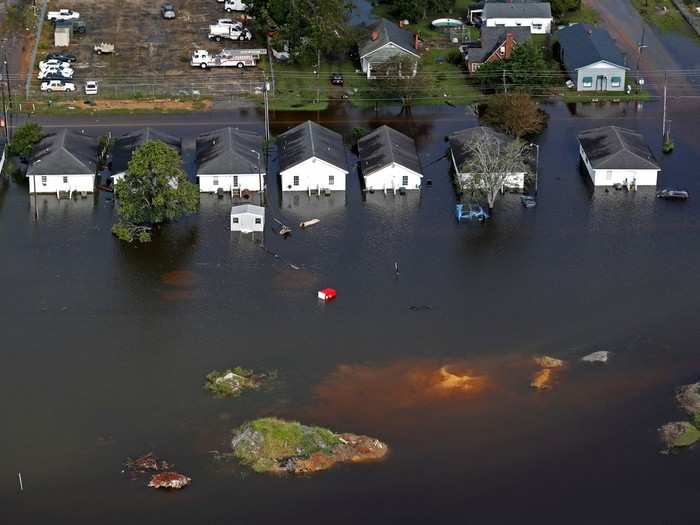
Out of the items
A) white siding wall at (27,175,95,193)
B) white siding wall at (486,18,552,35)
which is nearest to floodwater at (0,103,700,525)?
white siding wall at (27,175,95,193)

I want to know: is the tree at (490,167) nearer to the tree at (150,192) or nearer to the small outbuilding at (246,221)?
the small outbuilding at (246,221)

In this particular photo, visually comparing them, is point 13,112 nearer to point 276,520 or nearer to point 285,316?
point 285,316

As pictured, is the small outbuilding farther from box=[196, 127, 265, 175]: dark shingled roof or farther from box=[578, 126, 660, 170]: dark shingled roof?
box=[578, 126, 660, 170]: dark shingled roof

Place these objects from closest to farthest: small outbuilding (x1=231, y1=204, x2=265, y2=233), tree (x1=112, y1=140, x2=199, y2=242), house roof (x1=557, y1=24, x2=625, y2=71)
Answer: tree (x1=112, y1=140, x2=199, y2=242)
small outbuilding (x1=231, y1=204, x2=265, y2=233)
house roof (x1=557, y1=24, x2=625, y2=71)

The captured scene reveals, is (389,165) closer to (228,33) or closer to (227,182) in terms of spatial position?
(227,182)

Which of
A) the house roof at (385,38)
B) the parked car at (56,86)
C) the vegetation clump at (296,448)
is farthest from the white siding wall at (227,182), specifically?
the vegetation clump at (296,448)

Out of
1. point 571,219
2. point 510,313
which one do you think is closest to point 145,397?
point 510,313
